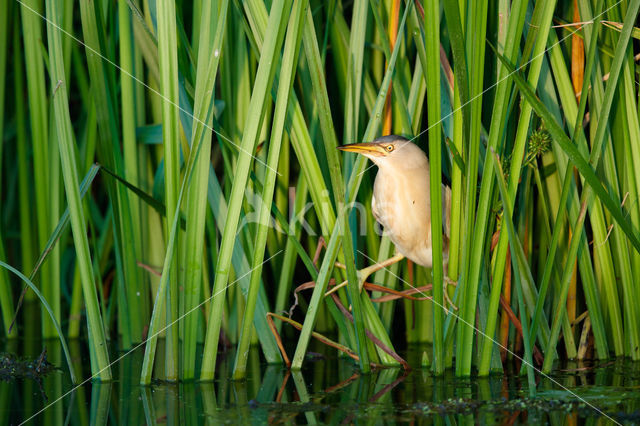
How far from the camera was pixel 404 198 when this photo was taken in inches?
82.3

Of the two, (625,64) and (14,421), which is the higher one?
(625,64)

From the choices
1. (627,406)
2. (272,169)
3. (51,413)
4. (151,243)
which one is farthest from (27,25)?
(627,406)

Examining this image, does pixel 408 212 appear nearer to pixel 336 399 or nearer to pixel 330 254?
pixel 330 254

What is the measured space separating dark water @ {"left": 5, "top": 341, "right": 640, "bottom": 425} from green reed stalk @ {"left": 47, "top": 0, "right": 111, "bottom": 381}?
0.61 feet

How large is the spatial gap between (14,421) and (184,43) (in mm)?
1042

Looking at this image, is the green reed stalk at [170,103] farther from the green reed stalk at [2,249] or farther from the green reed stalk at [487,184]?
the green reed stalk at [2,249]

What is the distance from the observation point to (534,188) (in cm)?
225

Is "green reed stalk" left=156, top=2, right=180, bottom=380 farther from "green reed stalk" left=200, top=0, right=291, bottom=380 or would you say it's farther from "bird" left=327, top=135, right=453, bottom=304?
"bird" left=327, top=135, right=453, bottom=304

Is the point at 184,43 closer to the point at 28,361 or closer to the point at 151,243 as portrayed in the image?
the point at 151,243

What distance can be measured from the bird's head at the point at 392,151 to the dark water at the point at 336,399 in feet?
1.99

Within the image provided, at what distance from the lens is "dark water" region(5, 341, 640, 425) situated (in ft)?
4.94

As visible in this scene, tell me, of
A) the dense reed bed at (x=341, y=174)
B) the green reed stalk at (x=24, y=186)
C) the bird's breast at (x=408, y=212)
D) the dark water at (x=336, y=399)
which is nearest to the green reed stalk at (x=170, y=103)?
the dense reed bed at (x=341, y=174)

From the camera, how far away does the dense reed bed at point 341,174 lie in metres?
1.65

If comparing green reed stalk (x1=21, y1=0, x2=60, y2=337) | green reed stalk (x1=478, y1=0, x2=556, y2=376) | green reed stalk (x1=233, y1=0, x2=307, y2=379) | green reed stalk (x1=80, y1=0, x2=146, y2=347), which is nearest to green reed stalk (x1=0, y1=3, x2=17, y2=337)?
green reed stalk (x1=21, y1=0, x2=60, y2=337)
